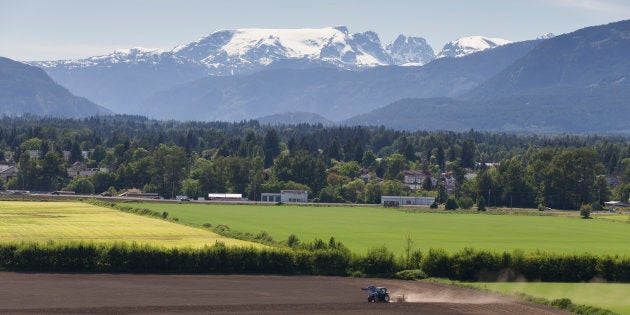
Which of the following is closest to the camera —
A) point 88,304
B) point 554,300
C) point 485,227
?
point 88,304

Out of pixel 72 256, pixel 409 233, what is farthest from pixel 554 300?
pixel 409 233

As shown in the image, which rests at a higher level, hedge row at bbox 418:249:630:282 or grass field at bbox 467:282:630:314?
hedge row at bbox 418:249:630:282

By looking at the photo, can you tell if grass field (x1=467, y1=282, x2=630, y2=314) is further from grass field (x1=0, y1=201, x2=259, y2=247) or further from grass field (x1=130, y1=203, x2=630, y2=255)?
grass field (x1=0, y1=201, x2=259, y2=247)

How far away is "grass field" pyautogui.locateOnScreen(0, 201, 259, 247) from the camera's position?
117m

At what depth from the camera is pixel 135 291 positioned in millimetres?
82438

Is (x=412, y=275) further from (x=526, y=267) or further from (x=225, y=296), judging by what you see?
(x=225, y=296)

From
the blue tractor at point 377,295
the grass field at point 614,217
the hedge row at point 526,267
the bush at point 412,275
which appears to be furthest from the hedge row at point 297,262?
the grass field at point 614,217

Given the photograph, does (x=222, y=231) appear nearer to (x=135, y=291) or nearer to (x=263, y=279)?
(x=263, y=279)

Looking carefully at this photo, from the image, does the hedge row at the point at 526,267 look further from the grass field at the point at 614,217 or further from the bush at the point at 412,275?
the grass field at the point at 614,217

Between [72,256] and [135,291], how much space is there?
44.4 feet

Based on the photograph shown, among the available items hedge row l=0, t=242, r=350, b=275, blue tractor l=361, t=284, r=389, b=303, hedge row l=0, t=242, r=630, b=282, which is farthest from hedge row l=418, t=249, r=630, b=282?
blue tractor l=361, t=284, r=389, b=303

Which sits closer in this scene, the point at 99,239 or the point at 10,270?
the point at 10,270

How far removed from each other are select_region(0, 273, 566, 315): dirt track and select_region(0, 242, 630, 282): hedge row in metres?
2.84

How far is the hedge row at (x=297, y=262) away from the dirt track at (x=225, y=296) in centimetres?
284
